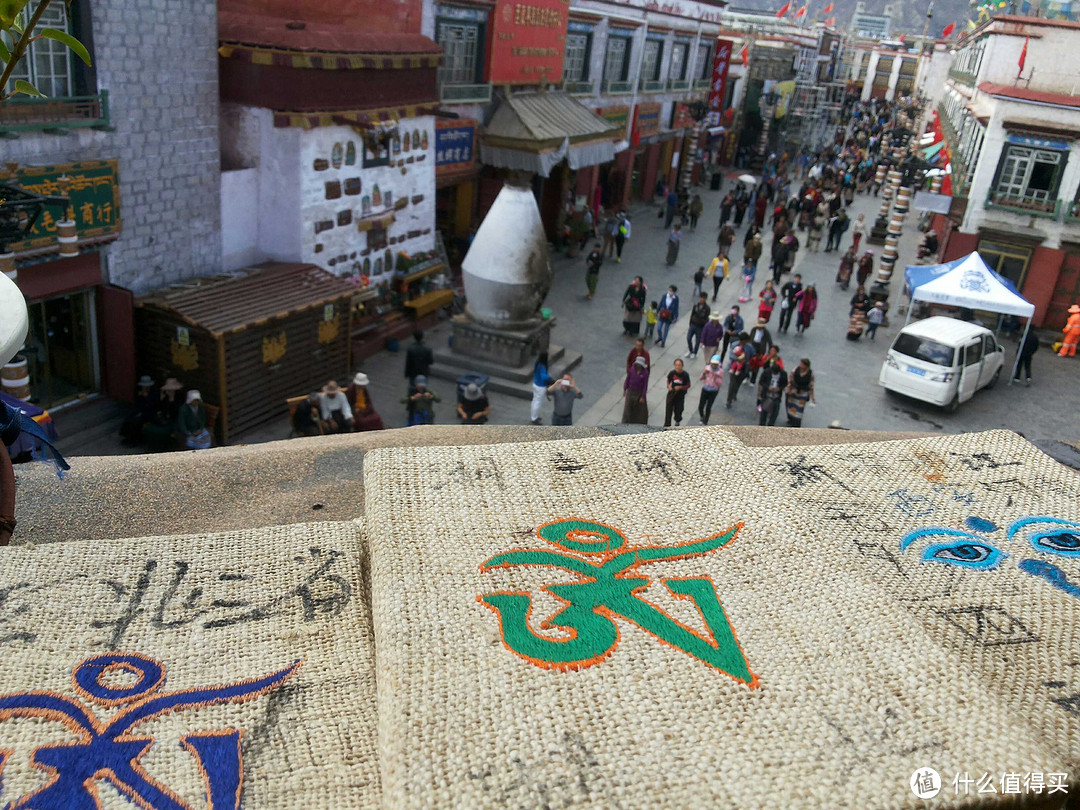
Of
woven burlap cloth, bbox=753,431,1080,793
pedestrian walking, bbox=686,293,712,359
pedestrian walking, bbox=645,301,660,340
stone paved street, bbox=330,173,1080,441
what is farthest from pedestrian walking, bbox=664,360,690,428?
woven burlap cloth, bbox=753,431,1080,793

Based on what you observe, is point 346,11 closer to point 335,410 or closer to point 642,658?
point 335,410

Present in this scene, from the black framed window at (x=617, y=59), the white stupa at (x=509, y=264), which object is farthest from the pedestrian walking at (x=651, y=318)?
the black framed window at (x=617, y=59)

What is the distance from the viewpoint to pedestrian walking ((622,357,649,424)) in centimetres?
1371

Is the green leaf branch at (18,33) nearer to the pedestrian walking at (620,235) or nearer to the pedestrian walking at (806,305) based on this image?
the pedestrian walking at (806,305)

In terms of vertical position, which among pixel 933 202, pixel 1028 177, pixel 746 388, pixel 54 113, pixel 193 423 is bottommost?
pixel 746 388

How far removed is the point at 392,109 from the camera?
16.5 meters

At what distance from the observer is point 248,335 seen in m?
12.9

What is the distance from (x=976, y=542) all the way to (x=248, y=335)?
35.0 feet

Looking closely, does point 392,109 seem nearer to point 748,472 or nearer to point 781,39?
point 748,472

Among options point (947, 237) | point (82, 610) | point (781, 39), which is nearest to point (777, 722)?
point (82, 610)

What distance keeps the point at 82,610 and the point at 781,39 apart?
5334 centimetres

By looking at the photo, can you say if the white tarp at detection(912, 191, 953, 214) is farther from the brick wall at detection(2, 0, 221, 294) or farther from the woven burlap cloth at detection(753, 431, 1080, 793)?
the woven burlap cloth at detection(753, 431, 1080, 793)

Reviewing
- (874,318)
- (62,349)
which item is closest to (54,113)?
(62,349)

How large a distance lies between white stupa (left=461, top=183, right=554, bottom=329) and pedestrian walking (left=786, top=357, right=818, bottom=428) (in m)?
4.77
